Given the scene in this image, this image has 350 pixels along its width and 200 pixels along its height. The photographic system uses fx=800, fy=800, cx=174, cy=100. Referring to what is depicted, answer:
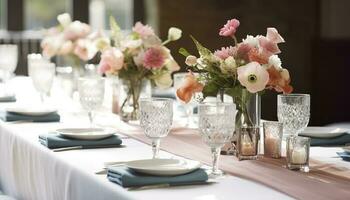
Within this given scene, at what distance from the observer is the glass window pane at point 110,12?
7719mm

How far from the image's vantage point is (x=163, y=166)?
6.46 feet

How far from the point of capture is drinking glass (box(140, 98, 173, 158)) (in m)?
2.13

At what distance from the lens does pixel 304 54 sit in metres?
6.58

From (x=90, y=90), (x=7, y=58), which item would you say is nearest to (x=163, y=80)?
(x=90, y=90)

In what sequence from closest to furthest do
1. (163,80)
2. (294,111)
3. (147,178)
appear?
(147,178) < (294,111) < (163,80)

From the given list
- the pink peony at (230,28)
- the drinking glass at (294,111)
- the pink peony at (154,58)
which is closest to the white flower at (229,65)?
the pink peony at (230,28)

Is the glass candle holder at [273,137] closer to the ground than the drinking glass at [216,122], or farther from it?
closer to the ground

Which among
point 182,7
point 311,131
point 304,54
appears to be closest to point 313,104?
point 304,54

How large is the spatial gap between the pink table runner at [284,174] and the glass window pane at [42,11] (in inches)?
203

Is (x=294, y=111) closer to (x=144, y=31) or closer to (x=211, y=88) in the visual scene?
(x=211, y=88)

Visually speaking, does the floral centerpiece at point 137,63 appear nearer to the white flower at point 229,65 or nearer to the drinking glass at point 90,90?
the drinking glass at point 90,90

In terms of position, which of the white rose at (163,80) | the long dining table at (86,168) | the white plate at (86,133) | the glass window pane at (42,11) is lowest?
the long dining table at (86,168)

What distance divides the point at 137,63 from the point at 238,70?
97 cm

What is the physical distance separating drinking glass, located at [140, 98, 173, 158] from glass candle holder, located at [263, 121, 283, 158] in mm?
309
